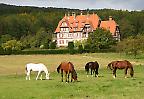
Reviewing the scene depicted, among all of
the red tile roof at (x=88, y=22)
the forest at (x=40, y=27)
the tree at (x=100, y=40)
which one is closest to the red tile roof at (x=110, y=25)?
the red tile roof at (x=88, y=22)

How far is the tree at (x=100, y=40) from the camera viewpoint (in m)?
111

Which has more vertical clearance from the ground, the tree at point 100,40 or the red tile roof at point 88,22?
the red tile roof at point 88,22

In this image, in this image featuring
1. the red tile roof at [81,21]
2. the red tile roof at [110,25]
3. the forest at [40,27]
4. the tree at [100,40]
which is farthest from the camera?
the forest at [40,27]

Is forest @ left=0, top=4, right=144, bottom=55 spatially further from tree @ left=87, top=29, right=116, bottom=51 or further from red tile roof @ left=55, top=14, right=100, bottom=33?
tree @ left=87, top=29, right=116, bottom=51

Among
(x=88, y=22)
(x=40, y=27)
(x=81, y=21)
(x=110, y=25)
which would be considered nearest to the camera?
(x=88, y=22)

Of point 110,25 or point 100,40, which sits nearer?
point 100,40

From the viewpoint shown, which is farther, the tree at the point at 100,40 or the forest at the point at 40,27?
the forest at the point at 40,27

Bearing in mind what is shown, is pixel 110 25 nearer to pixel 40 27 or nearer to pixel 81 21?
pixel 81 21

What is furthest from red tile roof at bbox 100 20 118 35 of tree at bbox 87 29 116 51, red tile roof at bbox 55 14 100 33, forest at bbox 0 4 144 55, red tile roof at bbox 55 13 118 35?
tree at bbox 87 29 116 51

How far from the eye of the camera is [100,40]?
11256 centimetres

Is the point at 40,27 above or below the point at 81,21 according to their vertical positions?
above

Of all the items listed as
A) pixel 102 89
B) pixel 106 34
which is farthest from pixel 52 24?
pixel 102 89

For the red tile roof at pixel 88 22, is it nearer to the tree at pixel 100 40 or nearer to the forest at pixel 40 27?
the forest at pixel 40 27

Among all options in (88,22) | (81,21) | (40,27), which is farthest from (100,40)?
(40,27)
